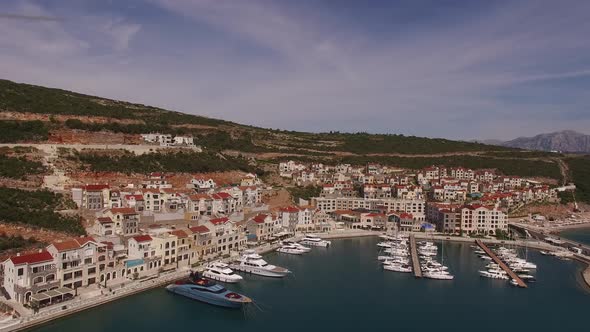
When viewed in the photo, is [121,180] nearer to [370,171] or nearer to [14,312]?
[14,312]

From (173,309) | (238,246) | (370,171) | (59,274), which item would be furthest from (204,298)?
(370,171)

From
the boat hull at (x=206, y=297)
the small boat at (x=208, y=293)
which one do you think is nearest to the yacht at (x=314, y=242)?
the small boat at (x=208, y=293)

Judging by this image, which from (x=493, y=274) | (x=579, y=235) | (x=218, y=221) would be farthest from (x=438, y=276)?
(x=579, y=235)

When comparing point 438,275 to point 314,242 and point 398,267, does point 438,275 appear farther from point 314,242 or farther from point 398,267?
point 314,242

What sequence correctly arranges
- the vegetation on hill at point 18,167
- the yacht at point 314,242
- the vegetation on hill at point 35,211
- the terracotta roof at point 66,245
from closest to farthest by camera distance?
the terracotta roof at point 66,245 < the vegetation on hill at point 35,211 < the vegetation on hill at point 18,167 < the yacht at point 314,242

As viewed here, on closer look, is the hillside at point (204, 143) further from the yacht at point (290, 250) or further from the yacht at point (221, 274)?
the yacht at point (221, 274)

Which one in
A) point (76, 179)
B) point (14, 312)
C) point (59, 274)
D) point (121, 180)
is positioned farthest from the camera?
point (121, 180)

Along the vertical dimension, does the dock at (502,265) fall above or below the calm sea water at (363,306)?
above
